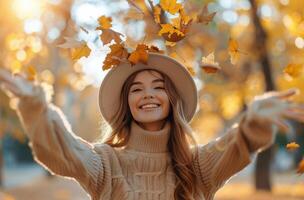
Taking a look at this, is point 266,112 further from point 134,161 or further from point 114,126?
point 114,126

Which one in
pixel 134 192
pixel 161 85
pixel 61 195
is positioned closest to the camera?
pixel 134 192

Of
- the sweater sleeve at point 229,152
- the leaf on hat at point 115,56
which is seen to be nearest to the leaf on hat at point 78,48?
the leaf on hat at point 115,56

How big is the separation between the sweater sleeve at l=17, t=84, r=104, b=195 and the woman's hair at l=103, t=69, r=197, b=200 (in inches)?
12.4

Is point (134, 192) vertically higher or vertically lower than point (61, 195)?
higher

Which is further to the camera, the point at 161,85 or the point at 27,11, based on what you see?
the point at 27,11

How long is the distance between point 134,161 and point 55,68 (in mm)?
16572

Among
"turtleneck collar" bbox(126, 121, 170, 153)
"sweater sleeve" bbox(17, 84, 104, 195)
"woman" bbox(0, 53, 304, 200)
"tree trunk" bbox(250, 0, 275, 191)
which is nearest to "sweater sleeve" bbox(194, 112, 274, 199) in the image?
"woman" bbox(0, 53, 304, 200)

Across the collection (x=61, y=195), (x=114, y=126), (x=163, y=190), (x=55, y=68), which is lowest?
(x=61, y=195)

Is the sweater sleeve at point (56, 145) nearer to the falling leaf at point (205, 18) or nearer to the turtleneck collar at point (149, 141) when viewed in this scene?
the turtleneck collar at point (149, 141)

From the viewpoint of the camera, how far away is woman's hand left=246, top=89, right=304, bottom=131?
2.30m

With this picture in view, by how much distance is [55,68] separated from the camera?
19.4 metres

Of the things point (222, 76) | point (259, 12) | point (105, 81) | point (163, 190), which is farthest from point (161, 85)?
point (222, 76)

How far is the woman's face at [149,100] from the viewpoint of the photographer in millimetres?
3248

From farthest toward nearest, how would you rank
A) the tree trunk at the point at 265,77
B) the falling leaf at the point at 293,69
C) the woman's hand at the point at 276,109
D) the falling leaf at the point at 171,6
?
the tree trunk at the point at 265,77 < the falling leaf at the point at 293,69 < the falling leaf at the point at 171,6 < the woman's hand at the point at 276,109
